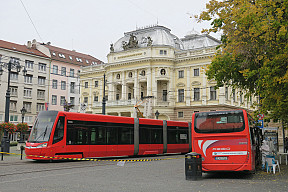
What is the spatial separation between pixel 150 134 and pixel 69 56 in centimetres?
5130

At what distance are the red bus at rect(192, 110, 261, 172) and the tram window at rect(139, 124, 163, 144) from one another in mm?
10942

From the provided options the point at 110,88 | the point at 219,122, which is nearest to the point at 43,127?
the point at 219,122

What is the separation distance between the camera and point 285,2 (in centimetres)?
1089

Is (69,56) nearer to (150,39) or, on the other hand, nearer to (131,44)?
(131,44)

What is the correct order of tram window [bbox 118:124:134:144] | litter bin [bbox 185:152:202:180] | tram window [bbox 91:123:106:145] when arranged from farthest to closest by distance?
tram window [bbox 118:124:134:144], tram window [bbox 91:123:106:145], litter bin [bbox 185:152:202:180]

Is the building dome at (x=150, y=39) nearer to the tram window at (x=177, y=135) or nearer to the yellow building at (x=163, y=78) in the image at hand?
the yellow building at (x=163, y=78)

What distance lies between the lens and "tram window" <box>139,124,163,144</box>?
23.7 metres

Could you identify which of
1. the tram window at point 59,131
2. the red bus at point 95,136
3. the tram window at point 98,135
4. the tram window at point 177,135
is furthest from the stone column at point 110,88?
the tram window at point 59,131

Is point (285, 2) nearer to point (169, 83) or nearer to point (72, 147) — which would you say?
point (72, 147)

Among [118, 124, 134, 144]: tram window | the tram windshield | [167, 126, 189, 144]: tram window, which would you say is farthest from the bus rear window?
[167, 126, 189, 144]: tram window

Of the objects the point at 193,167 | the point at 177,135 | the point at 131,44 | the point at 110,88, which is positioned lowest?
the point at 193,167

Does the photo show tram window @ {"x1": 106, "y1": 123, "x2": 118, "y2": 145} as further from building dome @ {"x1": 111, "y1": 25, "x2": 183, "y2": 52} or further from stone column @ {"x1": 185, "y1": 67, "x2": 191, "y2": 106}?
building dome @ {"x1": 111, "y1": 25, "x2": 183, "y2": 52}

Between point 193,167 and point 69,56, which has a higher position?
point 69,56

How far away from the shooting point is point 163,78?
4862 centimetres
